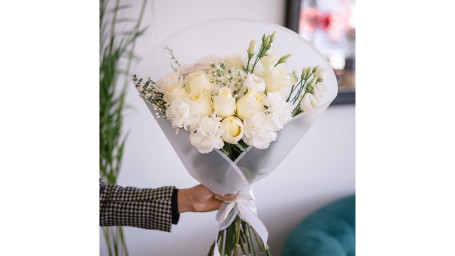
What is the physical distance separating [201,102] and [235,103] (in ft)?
0.21

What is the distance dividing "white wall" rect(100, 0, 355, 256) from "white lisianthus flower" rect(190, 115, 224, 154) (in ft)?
2.06

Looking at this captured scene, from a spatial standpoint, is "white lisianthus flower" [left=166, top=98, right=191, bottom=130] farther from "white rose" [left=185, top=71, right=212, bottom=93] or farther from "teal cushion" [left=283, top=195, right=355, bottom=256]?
"teal cushion" [left=283, top=195, right=355, bottom=256]

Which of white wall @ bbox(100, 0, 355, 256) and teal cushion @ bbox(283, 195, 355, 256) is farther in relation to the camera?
teal cushion @ bbox(283, 195, 355, 256)

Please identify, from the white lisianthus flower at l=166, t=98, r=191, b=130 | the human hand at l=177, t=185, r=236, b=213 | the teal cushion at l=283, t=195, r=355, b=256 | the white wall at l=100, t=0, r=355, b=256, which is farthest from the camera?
the teal cushion at l=283, t=195, r=355, b=256

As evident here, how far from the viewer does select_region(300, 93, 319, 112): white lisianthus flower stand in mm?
896


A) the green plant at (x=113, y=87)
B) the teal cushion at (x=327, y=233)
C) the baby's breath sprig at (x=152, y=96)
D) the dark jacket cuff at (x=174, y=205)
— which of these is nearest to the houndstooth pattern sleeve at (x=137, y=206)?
the dark jacket cuff at (x=174, y=205)

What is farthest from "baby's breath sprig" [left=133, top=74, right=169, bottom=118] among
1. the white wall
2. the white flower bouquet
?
the white wall

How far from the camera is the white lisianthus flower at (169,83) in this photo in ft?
2.92

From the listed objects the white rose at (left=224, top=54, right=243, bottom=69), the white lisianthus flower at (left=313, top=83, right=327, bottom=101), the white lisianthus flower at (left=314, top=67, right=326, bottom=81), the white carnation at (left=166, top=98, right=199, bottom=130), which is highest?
the white rose at (left=224, top=54, right=243, bottom=69)
